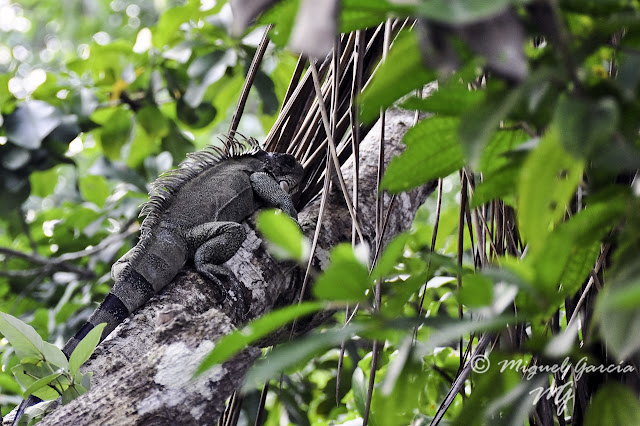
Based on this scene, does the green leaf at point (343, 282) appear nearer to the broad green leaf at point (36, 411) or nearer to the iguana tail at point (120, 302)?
the broad green leaf at point (36, 411)

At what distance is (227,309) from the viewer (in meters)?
1.53

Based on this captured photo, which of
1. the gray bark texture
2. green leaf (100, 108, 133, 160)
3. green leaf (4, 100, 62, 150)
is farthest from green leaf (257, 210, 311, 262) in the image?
green leaf (100, 108, 133, 160)

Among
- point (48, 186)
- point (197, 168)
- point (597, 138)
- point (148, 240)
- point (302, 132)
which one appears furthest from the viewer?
point (48, 186)

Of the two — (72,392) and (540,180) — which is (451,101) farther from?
(72,392)

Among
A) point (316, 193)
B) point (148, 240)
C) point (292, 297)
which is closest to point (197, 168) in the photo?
point (148, 240)

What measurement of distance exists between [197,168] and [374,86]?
2145 millimetres

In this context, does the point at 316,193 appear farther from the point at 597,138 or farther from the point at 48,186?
the point at 48,186

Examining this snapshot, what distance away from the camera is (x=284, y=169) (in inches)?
90.6

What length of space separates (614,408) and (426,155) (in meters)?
0.33

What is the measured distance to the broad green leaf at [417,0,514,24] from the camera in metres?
0.43

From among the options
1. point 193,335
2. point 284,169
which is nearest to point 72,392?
point 193,335

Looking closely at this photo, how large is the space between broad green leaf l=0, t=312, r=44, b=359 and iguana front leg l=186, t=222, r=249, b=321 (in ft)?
1.40

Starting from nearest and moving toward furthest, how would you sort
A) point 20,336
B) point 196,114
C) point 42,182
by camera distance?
point 20,336
point 196,114
point 42,182

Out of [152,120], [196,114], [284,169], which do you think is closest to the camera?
[284,169]
